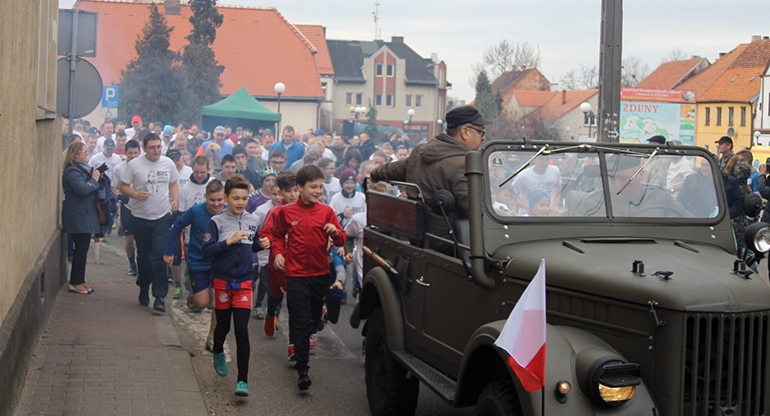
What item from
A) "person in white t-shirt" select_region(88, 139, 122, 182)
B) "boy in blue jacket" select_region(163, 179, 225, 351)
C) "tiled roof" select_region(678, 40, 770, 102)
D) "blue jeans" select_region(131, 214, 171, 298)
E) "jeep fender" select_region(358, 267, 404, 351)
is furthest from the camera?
"tiled roof" select_region(678, 40, 770, 102)

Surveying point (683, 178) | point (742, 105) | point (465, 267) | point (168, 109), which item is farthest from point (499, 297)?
Answer: point (742, 105)

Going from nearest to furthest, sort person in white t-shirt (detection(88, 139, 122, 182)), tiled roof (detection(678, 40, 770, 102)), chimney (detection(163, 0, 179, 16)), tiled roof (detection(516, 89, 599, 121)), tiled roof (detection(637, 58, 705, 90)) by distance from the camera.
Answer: person in white t-shirt (detection(88, 139, 122, 182)) < chimney (detection(163, 0, 179, 16)) < tiled roof (detection(678, 40, 770, 102)) < tiled roof (detection(637, 58, 705, 90)) < tiled roof (detection(516, 89, 599, 121))

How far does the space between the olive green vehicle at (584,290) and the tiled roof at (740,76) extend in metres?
70.0

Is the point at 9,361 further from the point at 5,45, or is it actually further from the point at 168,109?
the point at 168,109

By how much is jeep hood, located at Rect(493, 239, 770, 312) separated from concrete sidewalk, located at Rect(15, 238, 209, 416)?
2828 mm

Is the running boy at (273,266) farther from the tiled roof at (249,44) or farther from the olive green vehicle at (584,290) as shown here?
the tiled roof at (249,44)

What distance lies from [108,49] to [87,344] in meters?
56.6

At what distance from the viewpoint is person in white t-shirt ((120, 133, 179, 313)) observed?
Answer: 9.87 m

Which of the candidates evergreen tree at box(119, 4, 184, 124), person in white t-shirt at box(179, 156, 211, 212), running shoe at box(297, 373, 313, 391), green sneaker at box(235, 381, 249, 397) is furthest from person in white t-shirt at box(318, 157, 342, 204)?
evergreen tree at box(119, 4, 184, 124)

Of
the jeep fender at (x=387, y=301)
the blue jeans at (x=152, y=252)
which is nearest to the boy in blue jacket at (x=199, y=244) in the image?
the blue jeans at (x=152, y=252)

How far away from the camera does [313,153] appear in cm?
1681

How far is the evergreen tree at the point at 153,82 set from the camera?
128ft

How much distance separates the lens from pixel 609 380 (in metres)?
3.98

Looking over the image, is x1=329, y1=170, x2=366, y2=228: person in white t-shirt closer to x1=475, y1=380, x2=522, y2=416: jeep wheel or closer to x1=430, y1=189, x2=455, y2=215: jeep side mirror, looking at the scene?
x1=430, y1=189, x2=455, y2=215: jeep side mirror
